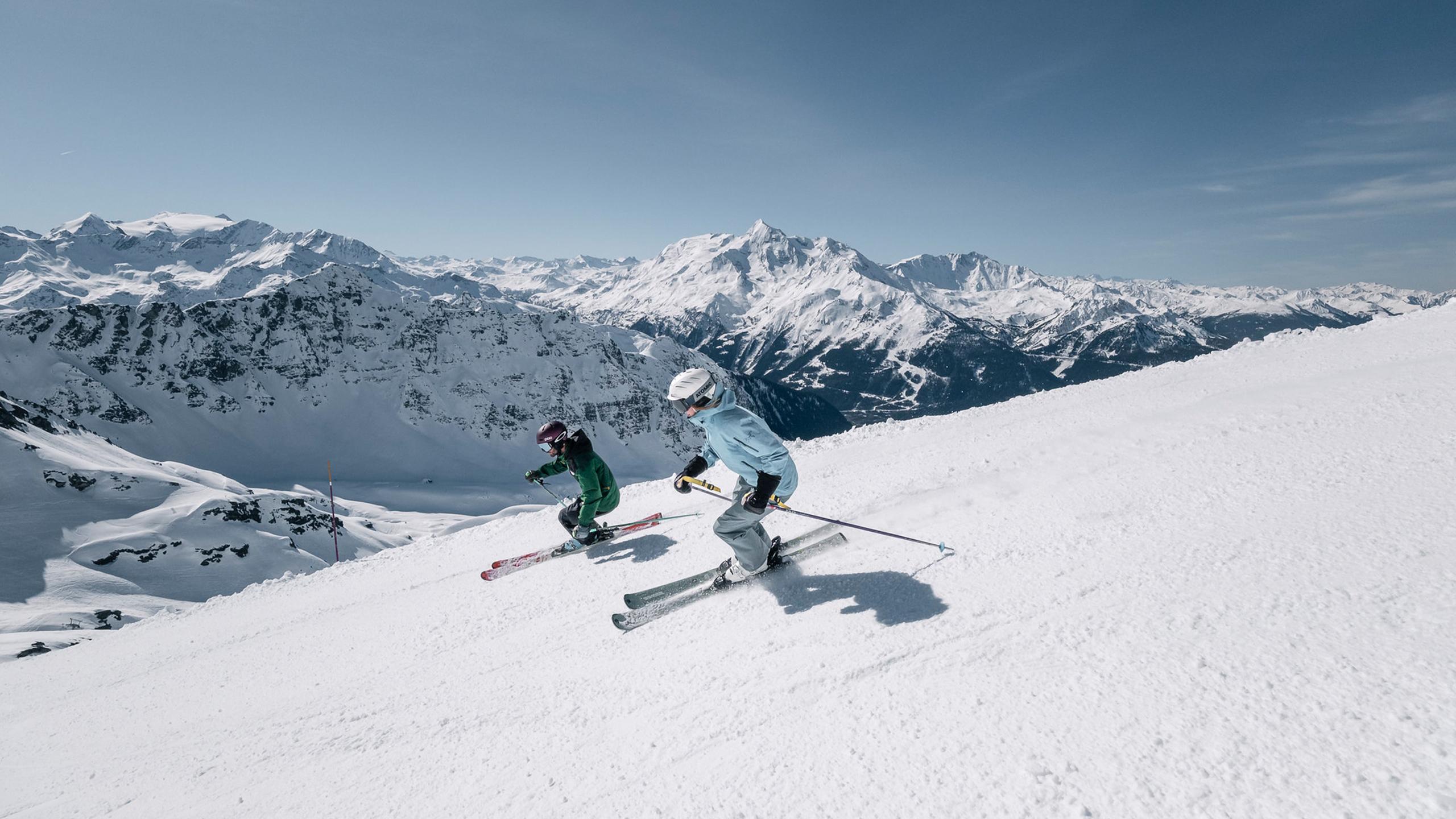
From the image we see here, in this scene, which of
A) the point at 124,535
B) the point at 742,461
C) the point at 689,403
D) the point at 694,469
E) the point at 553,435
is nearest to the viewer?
the point at 689,403

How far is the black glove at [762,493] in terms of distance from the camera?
239 inches

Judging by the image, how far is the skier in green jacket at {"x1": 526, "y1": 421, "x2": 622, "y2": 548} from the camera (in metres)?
9.73

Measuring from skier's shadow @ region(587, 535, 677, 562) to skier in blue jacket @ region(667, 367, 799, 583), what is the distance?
191 centimetres

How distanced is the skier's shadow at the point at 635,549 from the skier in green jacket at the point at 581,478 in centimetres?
41

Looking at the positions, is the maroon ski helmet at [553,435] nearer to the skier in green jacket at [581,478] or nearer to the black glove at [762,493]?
the skier in green jacket at [581,478]

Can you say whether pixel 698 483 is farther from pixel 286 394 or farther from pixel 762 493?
pixel 286 394

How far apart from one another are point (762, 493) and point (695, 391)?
1260 millimetres

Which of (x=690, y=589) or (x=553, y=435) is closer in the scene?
(x=690, y=589)

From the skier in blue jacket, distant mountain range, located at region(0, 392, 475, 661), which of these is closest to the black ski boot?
the skier in blue jacket

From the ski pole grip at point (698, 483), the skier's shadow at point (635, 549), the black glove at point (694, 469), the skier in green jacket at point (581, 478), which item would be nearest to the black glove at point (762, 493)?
the black glove at point (694, 469)

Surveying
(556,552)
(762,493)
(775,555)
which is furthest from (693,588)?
(556,552)

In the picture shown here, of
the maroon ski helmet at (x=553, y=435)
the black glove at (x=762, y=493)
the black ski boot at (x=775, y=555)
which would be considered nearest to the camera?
the black glove at (x=762, y=493)

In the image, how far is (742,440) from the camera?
6137 millimetres

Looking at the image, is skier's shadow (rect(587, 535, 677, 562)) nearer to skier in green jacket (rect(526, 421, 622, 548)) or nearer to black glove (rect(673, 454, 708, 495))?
skier in green jacket (rect(526, 421, 622, 548))
